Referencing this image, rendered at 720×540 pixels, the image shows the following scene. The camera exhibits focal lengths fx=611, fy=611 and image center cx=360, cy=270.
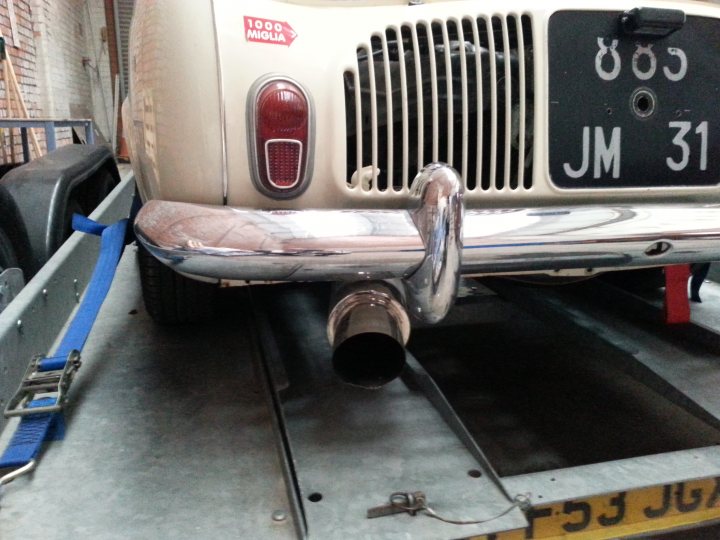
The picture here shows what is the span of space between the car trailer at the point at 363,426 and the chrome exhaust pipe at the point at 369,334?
19cm

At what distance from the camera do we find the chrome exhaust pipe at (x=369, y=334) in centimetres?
122

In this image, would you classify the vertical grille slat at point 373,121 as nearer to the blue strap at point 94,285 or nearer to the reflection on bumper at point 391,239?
the reflection on bumper at point 391,239

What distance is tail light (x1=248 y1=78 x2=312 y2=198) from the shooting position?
1.35 metres

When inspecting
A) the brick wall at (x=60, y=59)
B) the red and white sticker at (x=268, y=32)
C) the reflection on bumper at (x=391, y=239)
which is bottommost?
Answer: the reflection on bumper at (x=391, y=239)

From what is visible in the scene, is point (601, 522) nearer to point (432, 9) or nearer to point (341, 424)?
point (341, 424)

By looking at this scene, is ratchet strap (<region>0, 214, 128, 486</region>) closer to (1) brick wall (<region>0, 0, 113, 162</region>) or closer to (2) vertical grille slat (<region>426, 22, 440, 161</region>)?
(2) vertical grille slat (<region>426, 22, 440, 161</region>)

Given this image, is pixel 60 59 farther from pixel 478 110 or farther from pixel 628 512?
pixel 628 512

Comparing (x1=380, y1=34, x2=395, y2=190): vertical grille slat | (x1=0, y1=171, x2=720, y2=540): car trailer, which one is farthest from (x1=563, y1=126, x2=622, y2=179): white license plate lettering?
(x1=0, y1=171, x2=720, y2=540): car trailer

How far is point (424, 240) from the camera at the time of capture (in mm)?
1177

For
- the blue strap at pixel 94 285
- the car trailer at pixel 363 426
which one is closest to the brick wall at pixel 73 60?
the car trailer at pixel 363 426

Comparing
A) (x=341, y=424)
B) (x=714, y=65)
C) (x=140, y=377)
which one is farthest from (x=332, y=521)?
(x=714, y=65)

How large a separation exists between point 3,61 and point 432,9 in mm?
5499

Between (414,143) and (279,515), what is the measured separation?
903 mm

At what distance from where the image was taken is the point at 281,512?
1.13m
